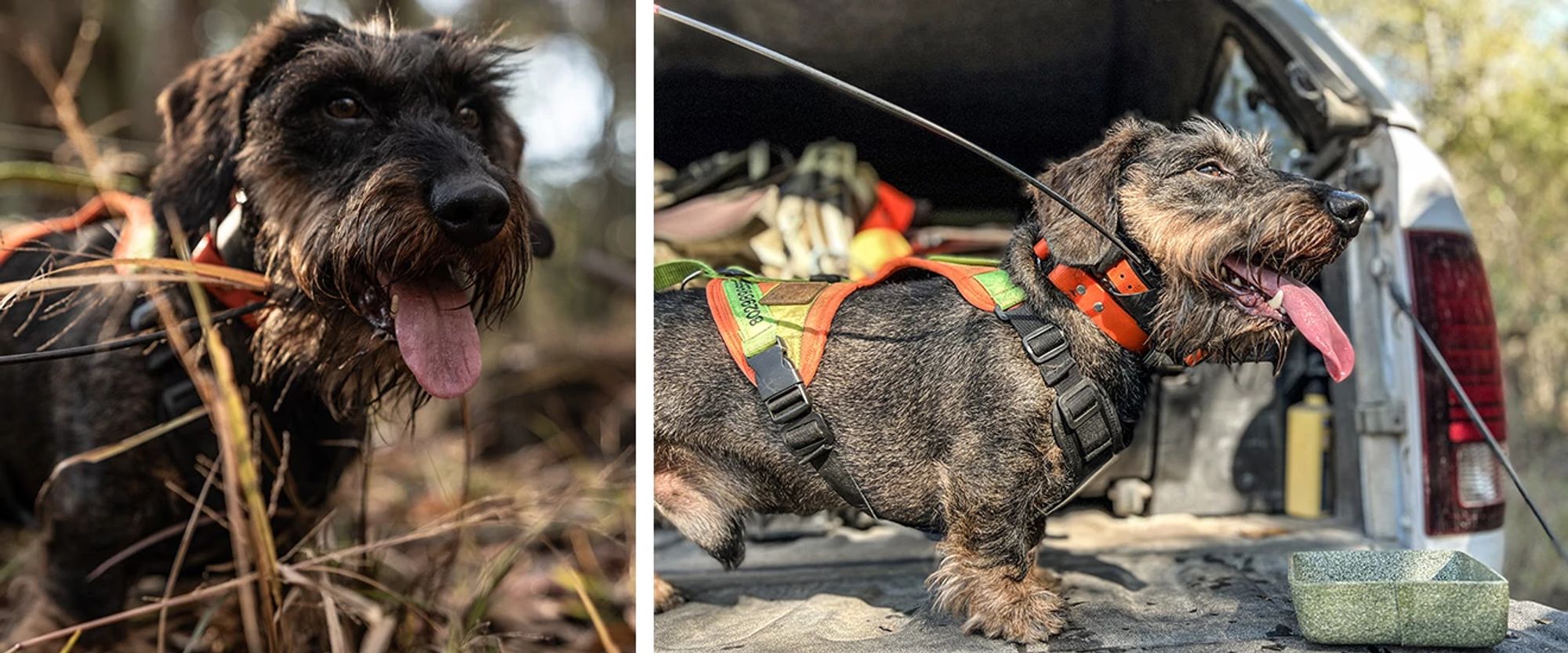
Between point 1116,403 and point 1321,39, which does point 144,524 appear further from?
point 1321,39

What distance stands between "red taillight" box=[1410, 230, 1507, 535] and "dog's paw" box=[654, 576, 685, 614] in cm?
206

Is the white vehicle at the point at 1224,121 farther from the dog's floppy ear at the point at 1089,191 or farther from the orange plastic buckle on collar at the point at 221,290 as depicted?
the orange plastic buckle on collar at the point at 221,290

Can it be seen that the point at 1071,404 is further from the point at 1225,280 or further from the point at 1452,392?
the point at 1452,392

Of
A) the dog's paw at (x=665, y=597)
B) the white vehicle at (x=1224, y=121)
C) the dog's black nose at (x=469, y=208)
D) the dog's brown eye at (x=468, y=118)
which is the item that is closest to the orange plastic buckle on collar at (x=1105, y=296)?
the white vehicle at (x=1224, y=121)

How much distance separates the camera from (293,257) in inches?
98.9

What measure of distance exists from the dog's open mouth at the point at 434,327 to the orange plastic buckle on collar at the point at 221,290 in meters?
0.38

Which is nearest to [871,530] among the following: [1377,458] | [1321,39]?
[1377,458]

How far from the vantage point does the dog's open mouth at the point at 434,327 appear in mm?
2408

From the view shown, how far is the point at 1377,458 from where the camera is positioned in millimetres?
2994

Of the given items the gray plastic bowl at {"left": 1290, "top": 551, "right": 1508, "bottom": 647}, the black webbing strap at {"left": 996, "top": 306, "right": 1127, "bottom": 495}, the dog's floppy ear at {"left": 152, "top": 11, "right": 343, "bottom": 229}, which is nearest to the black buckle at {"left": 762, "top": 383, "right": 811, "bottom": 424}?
the black webbing strap at {"left": 996, "top": 306, "right": 1127, "bottom": 495}

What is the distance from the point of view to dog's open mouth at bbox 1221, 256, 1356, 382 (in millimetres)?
2135

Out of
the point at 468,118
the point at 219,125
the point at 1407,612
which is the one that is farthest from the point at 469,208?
the point at 1407,612

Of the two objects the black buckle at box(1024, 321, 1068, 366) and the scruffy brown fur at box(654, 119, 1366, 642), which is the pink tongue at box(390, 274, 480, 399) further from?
the black buckle at box(1024, 321, 1068, 366)

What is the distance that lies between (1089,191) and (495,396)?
4.62 m
